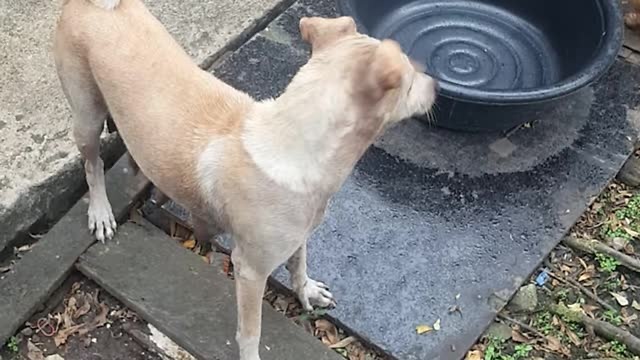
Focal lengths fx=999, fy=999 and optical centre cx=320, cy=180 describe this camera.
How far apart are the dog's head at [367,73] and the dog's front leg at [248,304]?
0.87 meters

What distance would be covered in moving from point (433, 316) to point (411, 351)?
0.22 meters

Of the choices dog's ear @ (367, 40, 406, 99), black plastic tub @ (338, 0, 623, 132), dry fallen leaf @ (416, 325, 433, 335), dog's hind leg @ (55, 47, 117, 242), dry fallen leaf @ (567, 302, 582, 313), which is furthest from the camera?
black plastic tub @ (338, 0, 623, 132)

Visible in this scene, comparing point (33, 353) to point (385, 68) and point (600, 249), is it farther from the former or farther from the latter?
point (600, 249)

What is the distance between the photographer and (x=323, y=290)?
4.55m

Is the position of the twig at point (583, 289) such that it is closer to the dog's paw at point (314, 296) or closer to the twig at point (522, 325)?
the twig at point (522, 325)

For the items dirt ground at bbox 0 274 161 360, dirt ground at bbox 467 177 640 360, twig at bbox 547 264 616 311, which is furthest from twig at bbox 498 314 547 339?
dirt ground at bbox 0 274 161 360

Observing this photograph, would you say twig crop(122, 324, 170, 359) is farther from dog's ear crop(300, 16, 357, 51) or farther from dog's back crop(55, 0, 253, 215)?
dog's ear crop(300, 16, 357, 51)

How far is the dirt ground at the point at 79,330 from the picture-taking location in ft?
14.7

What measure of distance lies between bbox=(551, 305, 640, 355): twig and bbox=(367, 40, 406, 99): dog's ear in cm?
199

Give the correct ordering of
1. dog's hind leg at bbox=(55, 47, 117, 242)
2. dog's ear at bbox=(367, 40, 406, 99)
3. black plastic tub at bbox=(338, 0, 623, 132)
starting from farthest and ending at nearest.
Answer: black plastic tub at bbox=(338, 0, 623, 132) < dog's hind leg at bbox=(55, 47, 117, 242) < dog's ear at bbox=(367, 40, 406, 99)

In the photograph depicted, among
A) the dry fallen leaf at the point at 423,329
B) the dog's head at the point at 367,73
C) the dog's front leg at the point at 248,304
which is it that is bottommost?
the dry fallen leaf at the point at 423,329

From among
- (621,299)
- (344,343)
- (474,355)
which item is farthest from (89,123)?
(621,299)

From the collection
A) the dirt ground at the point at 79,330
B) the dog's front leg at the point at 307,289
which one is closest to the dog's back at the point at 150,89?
the dog's front leg at the point at 307,289

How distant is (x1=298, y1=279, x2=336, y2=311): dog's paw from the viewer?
4.50 meters
